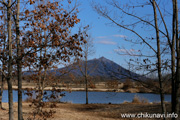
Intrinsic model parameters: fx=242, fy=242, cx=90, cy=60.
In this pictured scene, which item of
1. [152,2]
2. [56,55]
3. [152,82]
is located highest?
[152,2]

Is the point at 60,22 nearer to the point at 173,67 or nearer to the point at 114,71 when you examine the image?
the point at 114,71

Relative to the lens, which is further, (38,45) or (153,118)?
(153,118)

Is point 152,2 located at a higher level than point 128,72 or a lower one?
higher

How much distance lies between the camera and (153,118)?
1267 centimetres

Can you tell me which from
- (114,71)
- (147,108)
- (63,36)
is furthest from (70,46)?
(147,108)

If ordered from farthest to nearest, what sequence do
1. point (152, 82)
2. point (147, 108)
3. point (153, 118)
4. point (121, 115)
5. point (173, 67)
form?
1. point (147, 108)
2. point (121, 115)
3. point (153, 118)
4. point (152, 82)
5. point (173, 67)

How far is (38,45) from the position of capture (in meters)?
6.91

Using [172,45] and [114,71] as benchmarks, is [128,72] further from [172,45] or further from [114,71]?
[172,45]

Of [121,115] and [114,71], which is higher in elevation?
[114,71]

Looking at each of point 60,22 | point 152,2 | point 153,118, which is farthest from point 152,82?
point 153,118

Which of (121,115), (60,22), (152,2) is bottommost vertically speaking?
(121,115)

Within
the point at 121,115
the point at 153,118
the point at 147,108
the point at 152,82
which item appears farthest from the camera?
the point at 147,108

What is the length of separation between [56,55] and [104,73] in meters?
1.43

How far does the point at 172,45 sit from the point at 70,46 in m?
2.80
